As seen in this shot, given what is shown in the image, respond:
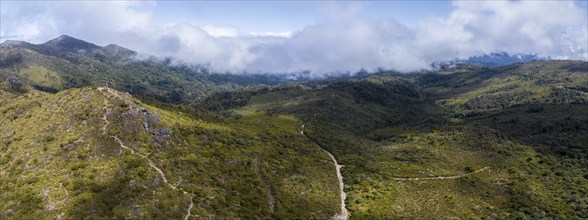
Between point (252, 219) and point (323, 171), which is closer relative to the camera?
point (252, 219)

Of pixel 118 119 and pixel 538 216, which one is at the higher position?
pixel 118 119

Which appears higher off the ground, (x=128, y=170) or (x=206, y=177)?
(x=128, y=170)

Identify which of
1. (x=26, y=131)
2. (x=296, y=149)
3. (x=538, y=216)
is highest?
(x=26, y=131)

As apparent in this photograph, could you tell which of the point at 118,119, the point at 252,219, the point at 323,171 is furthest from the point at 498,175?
the point at 118,119

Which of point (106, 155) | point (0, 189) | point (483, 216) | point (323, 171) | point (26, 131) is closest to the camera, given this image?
point (0, 189)

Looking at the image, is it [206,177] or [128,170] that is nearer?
[128,170]

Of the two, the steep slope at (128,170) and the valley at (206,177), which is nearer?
the steep slope at (128,170)

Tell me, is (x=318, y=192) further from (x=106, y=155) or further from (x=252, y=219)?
(x=106, y=155)

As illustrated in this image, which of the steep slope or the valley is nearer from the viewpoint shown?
the steep slope
